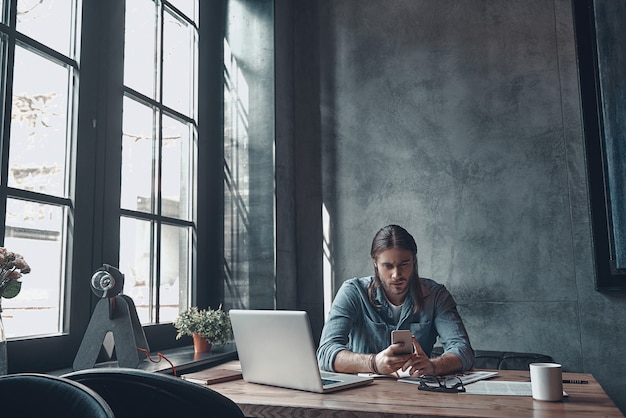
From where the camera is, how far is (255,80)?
3.48 m

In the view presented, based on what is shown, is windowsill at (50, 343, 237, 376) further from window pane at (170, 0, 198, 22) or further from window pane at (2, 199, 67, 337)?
window pane at (170, 0, 198, 22)

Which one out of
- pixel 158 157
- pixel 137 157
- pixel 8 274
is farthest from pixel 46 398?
pixel 158 157

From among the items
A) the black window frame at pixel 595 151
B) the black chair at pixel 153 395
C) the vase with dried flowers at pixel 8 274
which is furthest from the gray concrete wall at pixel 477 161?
the black chair at pixel 153 395

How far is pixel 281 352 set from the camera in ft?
6.30

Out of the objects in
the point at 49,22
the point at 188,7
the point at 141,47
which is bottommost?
the point at 49,22

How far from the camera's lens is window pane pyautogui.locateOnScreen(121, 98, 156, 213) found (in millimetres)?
2695

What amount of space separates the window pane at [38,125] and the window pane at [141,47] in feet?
1.34

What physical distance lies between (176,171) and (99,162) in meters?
0.65

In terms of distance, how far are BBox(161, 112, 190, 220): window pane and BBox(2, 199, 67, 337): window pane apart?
721 millimetres

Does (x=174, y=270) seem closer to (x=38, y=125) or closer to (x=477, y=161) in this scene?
(x=38, y=125)

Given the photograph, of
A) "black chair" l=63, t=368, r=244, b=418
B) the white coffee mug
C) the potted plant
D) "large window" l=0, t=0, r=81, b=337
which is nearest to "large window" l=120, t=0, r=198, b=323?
the potted plant

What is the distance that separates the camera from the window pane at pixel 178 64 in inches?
121

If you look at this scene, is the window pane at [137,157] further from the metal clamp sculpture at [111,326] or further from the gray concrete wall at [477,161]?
the gray concrete wall at [477,161]

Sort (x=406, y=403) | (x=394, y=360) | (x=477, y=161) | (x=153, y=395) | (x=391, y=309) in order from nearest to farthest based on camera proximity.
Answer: (x=153, y=395)
(x=406, y=403)
(x=394, y=360)
(x=391, y=309)
(x=477, y=161)
